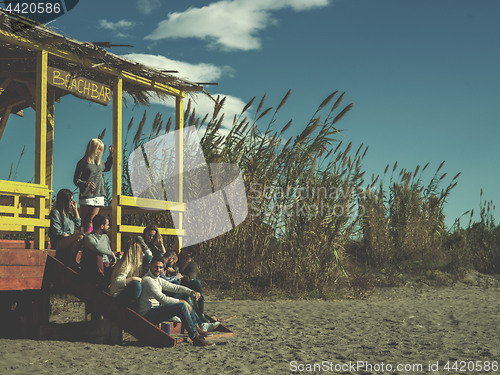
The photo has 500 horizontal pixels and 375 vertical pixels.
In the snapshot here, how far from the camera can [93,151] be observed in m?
7.90

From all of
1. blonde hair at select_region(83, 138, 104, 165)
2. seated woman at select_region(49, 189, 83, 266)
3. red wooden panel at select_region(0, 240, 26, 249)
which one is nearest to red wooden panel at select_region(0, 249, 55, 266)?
seated woman at select_region(49, 189, 83, 266)

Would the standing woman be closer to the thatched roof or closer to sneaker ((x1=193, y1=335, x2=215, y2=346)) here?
the thatched roof

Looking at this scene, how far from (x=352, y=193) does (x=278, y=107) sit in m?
2.11

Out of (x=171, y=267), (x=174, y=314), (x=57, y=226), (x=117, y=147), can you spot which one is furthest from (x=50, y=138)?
(x=174, y=314)

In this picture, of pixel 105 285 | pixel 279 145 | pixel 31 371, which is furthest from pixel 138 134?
pixel 31 371

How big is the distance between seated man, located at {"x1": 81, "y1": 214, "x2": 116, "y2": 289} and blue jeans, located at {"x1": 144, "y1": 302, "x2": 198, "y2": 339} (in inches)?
29.0

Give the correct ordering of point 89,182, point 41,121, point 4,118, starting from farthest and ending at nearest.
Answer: point 4,118
point 89,182
point 41,121

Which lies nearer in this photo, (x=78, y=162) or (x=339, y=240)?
(x=78, y=162)

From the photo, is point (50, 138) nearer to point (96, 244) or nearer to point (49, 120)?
point (49, 120)

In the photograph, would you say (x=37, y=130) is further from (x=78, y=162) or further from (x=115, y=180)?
(x=115, y=180)

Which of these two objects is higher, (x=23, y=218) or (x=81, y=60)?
(x=81, y=60)

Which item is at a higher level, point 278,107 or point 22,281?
point 278,107

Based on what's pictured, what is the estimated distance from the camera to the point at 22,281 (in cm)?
675

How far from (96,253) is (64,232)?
698 millimetres
